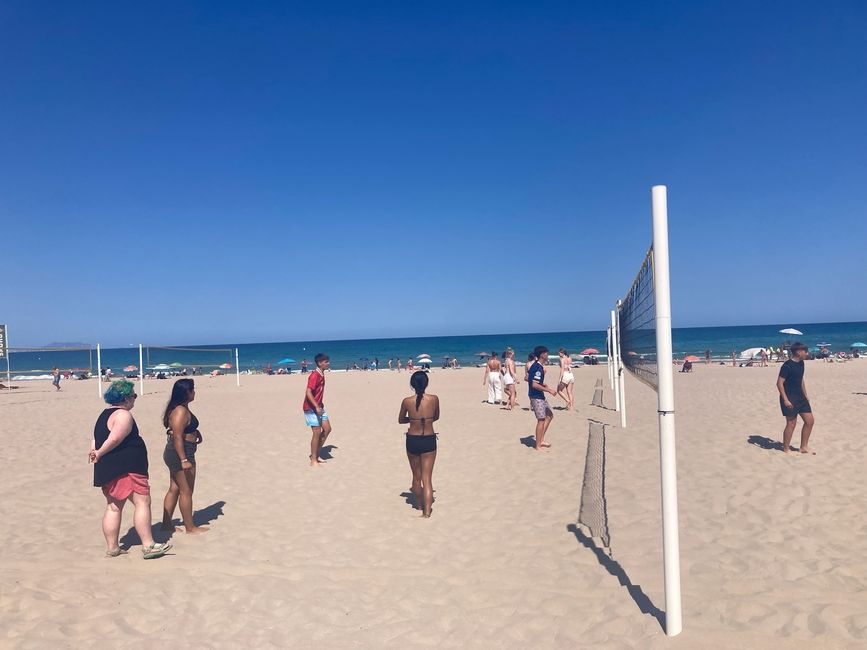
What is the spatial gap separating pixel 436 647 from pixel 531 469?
452 centimetres

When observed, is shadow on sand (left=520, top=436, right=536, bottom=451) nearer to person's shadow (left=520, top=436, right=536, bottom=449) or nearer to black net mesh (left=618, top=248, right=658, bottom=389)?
person's shadow (left=520, top=436, right=536, bottom=449)

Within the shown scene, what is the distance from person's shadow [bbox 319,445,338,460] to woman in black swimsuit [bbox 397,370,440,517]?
3.36 m

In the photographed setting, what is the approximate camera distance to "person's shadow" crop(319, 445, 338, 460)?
9.17 metres

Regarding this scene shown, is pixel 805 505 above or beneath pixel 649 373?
beneath

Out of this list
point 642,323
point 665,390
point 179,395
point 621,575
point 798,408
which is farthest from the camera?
point 798,408

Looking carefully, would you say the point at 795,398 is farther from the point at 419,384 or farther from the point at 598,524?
the point at 419,384

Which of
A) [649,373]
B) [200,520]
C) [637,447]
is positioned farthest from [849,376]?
[200,520]

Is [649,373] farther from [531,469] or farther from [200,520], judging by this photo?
[200,520]

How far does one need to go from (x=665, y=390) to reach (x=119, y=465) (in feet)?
13.1

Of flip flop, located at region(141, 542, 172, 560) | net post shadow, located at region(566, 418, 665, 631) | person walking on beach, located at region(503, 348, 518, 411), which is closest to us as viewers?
net post shadow, located at region(566, 418, 665, 631)

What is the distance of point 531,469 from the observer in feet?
26.1

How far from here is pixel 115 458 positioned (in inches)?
188

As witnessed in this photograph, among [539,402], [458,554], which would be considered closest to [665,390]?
[458,554]

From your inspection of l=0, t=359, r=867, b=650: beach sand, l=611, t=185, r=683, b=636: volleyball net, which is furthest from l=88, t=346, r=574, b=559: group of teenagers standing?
l=611, t=185, r=683, b=636: volleyball net
